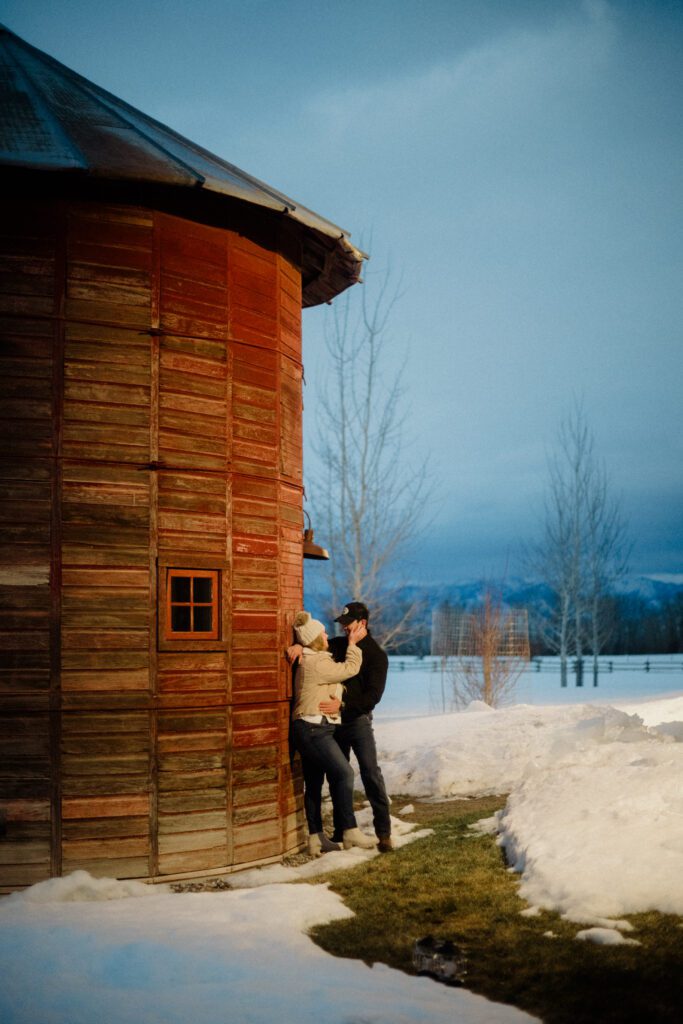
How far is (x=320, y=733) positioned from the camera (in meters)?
9.90

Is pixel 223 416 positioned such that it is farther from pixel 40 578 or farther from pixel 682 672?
pixel 682 672

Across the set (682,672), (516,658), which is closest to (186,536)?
(516,658)

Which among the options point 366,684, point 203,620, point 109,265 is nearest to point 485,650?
point 366,684

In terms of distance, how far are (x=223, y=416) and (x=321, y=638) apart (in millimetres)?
2570

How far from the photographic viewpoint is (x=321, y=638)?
33.4 feet

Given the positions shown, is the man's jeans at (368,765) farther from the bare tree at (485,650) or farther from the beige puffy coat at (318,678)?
the bare tree at (485,650)

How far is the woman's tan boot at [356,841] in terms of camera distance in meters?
9.84

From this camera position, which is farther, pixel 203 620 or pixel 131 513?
pixel 203 620

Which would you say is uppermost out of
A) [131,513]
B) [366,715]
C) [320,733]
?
[131,513]

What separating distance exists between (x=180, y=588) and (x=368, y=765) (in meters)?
2.73

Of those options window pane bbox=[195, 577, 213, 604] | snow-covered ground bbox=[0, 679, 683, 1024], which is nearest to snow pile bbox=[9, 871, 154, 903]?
snow-covered ground bbox=[0, 679, 683, 1024]

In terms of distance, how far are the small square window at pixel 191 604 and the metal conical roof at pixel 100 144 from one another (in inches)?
147

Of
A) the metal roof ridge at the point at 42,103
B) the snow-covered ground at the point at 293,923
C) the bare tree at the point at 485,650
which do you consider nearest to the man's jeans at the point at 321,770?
the snow-covered ground at the point at 293,923

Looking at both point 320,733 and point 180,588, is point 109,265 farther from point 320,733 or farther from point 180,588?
point 320,733
